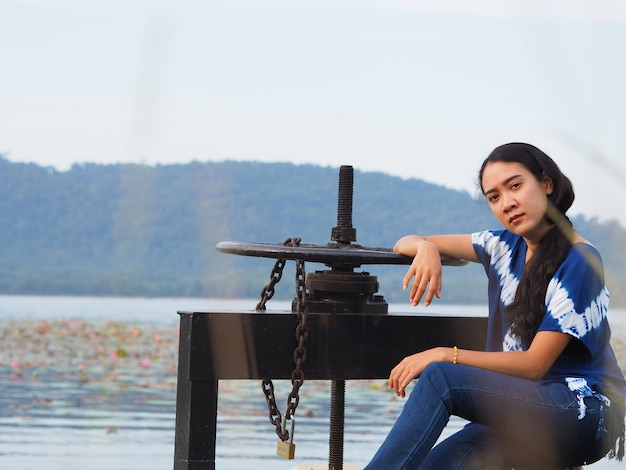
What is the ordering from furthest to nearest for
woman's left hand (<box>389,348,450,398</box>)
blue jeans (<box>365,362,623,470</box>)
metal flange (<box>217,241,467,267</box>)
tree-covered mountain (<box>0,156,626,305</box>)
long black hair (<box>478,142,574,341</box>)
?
metal flange (<box>217,241,467,267</box>)
long black hair (<box>478,142,574,341</box>)
woman's left hand (<box>389,348,450,398</box>)
blue jeans (<box>365,362,623,470</box>)
tree-covered mountain (<box>0,156,626,305</box>)

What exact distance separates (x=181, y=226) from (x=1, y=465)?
4439 millimetres

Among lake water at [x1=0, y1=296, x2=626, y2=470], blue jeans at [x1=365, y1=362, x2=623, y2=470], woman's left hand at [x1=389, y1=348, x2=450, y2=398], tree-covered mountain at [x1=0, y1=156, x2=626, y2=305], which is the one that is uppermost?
tree-covered mountain at [x1=0, y1=156, x2=626, y2=305]

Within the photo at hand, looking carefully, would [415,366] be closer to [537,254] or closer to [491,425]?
[491,425]

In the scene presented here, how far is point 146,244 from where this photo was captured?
0.68 metres

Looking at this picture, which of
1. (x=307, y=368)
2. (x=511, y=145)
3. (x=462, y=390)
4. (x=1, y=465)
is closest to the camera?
(x=462, y=390)

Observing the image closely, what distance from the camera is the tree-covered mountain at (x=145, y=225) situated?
60 centimetres

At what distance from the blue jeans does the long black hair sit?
0.17 meters

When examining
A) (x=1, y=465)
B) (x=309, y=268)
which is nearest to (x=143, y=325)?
(x=1, y=465)

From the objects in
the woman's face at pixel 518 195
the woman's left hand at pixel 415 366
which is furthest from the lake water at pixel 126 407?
the woman's face at pixel 518 195

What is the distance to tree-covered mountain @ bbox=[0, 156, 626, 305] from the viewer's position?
60 centimetres

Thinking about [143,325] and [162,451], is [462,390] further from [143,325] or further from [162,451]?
[143,325]

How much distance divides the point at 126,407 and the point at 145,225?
23.9 feet

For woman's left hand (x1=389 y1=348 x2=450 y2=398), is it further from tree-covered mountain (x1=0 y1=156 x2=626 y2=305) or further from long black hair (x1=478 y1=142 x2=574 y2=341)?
tree-covered mountain (x1=0 y1=156 x2=626 y2=305)

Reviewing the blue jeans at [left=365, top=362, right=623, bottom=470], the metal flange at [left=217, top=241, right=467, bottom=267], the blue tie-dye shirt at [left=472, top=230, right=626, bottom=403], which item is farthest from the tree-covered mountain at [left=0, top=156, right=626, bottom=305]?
the metal flange at [left=217, top=241, right=467, bottom=267]
